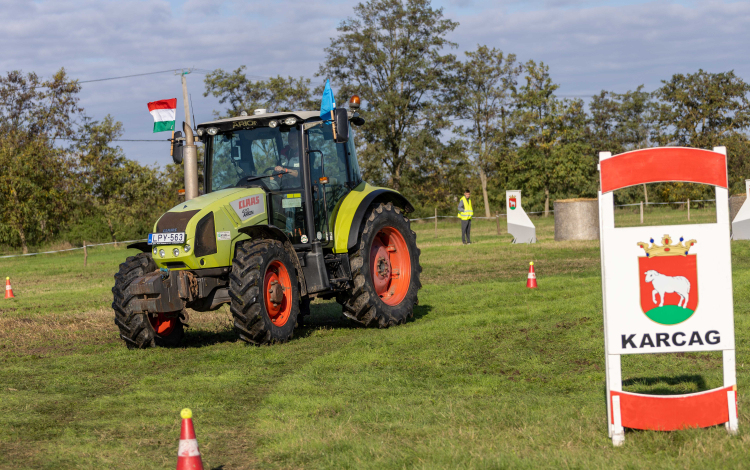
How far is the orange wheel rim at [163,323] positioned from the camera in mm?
8906

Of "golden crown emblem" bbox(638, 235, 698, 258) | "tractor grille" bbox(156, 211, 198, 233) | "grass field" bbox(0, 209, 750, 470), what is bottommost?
"grass field" bbox(0, 209, 750, 470)

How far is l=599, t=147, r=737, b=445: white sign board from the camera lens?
4.59m

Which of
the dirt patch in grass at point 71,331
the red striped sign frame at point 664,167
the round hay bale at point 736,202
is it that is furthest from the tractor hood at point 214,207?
the round hay bale at point 736,202

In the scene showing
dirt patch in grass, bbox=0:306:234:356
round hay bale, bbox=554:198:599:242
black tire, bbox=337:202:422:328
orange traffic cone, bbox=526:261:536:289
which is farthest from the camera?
round hay bale, bbox=554:198:599:242

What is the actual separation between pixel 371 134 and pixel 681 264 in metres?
42.7

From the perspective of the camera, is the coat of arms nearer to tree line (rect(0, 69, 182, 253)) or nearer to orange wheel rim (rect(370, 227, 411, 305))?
orange wheel rim (rect(370, 227, 411, 305))

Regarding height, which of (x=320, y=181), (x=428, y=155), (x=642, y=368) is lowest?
(x=642, y=368)

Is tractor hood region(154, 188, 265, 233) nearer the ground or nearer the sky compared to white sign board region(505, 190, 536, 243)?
nearer the sky

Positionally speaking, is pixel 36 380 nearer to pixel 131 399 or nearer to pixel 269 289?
pixel 131 399

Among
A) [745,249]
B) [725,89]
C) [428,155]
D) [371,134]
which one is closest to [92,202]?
[371,134]

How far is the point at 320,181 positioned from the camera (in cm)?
937

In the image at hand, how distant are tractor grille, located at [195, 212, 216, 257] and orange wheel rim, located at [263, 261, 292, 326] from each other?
68 cm

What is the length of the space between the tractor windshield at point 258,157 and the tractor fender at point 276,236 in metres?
0.68

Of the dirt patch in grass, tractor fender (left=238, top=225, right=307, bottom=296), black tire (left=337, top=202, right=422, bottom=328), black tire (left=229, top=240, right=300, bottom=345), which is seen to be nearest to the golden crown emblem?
black tire (left=229, top=240, right=300, bottom=345)
